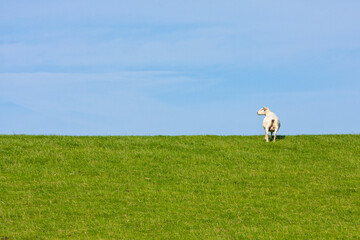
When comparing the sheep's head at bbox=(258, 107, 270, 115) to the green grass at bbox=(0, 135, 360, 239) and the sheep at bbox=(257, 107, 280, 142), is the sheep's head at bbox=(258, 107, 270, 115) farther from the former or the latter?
the green grass at bbox=(0, 135, 360, 239)

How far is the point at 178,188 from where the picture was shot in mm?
21078

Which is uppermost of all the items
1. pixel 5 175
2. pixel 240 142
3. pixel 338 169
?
pixel 240 142

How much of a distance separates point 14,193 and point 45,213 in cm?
330

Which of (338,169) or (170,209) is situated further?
(338,169)

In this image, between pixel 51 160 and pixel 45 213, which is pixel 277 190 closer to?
pixel 45 213

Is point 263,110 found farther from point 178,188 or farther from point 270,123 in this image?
point 178,188

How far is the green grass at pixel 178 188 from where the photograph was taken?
642 inches

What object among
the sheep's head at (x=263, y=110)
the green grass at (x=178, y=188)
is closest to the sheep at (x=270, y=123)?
the green grass at (x=178, y=188)

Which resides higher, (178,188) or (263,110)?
(263,110)

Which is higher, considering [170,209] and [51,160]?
[51,160]

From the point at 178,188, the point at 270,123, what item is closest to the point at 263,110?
the point at 270,123

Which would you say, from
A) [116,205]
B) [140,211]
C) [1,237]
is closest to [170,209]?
[140,211]

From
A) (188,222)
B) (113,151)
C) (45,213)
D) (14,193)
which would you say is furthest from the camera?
(113,151)

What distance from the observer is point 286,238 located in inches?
602
